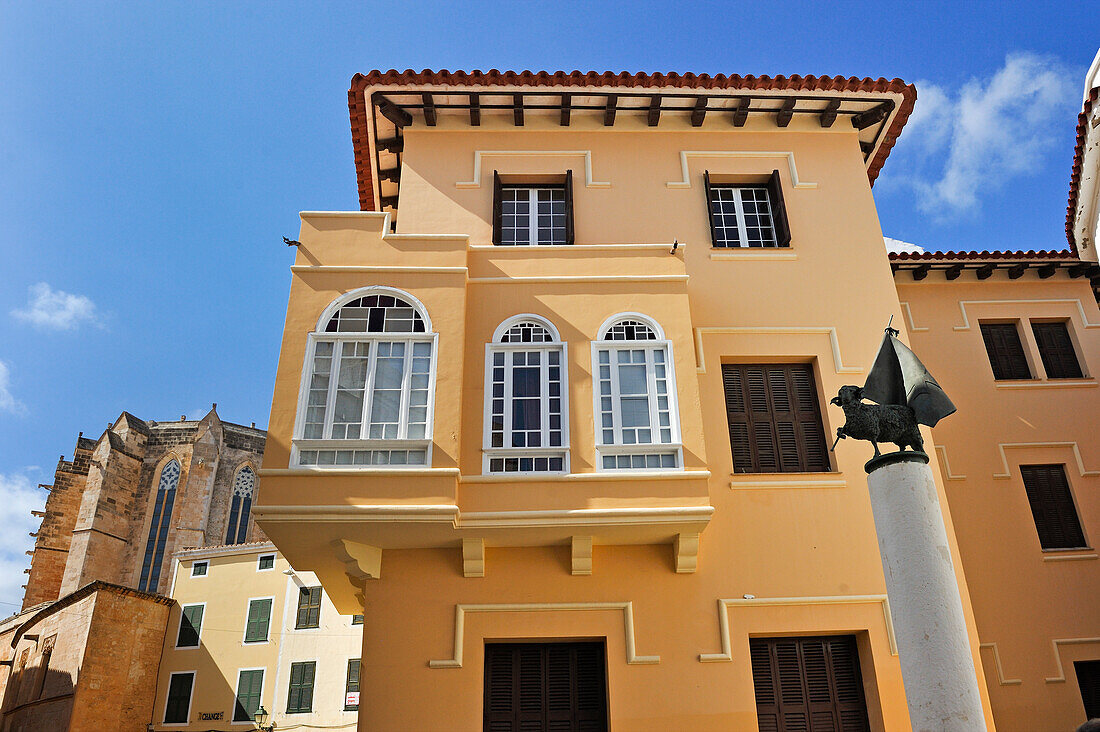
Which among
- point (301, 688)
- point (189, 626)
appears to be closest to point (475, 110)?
point (301, 688)

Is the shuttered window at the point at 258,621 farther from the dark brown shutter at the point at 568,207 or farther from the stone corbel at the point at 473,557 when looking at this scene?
the dark brown shutter at the point at 568,207

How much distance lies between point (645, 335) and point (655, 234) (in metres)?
2.70

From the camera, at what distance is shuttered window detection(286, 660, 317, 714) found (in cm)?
2862

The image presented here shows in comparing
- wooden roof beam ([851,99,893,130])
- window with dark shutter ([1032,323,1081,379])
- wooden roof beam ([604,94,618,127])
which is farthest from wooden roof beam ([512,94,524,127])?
window with dark shutter ([1032,323,1081,379])

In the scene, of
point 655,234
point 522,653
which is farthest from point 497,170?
point 522,653

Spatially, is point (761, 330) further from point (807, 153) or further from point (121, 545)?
point (121, 545)

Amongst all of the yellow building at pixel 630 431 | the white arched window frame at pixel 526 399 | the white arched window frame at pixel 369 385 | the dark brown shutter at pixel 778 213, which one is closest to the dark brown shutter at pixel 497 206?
the yellow building at pixel 630 431

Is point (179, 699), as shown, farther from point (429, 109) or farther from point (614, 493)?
point (614, 493)

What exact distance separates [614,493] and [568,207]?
539cm

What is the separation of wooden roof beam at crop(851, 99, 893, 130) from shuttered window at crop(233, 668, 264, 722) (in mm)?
27507

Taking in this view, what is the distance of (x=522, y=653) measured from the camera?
10.4 m

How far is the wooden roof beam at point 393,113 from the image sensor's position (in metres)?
13.6

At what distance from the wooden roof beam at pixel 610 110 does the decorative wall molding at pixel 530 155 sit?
0.70m

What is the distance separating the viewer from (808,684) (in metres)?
10.2
